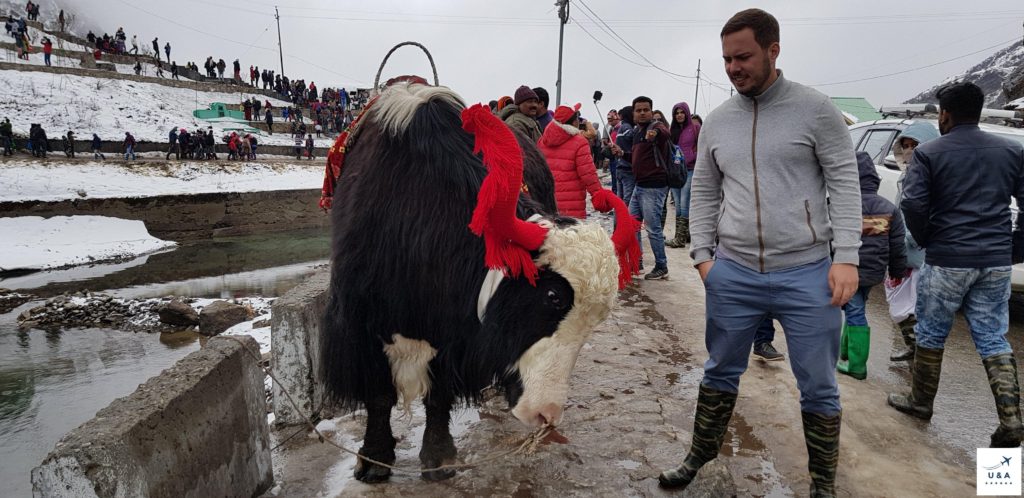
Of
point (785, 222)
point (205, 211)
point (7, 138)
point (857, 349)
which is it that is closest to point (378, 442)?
point (785, 222)

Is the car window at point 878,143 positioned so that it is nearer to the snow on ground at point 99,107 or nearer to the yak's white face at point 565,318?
the yak's white face at point 565,318

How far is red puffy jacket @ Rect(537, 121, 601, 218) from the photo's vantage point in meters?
5.36

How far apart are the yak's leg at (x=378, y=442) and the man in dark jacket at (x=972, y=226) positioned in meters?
2.97

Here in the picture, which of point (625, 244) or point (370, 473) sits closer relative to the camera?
point (625, 244)

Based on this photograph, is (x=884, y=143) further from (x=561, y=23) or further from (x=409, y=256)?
(x=561, y=23)

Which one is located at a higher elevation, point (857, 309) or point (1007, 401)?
point (857, 309)

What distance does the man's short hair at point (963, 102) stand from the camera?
3.03 metres

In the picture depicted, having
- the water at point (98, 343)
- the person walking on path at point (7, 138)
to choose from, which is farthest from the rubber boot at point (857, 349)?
the person walking on path at point (7, 138)

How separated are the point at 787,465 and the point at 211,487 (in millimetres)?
2623

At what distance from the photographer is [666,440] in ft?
10.2

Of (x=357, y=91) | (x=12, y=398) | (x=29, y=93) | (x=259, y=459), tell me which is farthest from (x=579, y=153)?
(x=357, y=91)

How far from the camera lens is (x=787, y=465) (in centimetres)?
288

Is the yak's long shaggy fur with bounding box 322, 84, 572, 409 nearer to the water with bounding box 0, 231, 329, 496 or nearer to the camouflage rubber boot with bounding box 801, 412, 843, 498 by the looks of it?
the camouflage rubber boot with bounding box 801, 412, 843, 498

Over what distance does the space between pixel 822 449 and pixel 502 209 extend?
1598 millimetres
